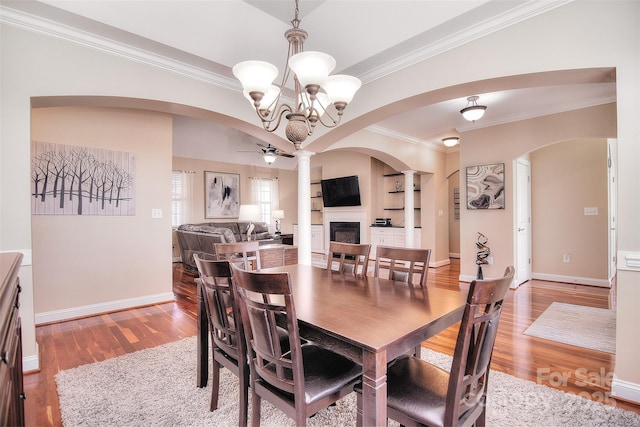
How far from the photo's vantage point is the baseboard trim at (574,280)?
4777mm

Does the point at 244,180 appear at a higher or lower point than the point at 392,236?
higher

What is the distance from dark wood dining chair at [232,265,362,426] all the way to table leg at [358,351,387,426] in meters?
0.27

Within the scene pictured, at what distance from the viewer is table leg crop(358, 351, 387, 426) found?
1111mm

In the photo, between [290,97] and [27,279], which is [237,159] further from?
[27,279]

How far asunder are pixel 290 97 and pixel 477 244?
147 inches

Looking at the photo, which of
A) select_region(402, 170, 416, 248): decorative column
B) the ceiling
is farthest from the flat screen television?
the ceiling

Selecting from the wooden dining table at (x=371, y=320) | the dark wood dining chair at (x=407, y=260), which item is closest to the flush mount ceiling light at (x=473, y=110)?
the dark wood dining chair at (x=407, y=260)

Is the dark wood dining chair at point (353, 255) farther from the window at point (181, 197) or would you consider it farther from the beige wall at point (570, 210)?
the window at point (181, 197)

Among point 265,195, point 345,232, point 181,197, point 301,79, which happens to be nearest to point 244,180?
point 265,195

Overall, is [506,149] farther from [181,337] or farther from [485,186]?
[181,337]

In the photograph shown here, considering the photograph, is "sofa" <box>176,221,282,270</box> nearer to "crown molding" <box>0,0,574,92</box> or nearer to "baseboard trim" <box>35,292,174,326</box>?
"baseboard trim" <box>35,292,174,326</box>

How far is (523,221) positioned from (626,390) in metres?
3.55

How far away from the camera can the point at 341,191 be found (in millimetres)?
7734

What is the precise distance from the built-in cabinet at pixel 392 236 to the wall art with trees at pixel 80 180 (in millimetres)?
4875
